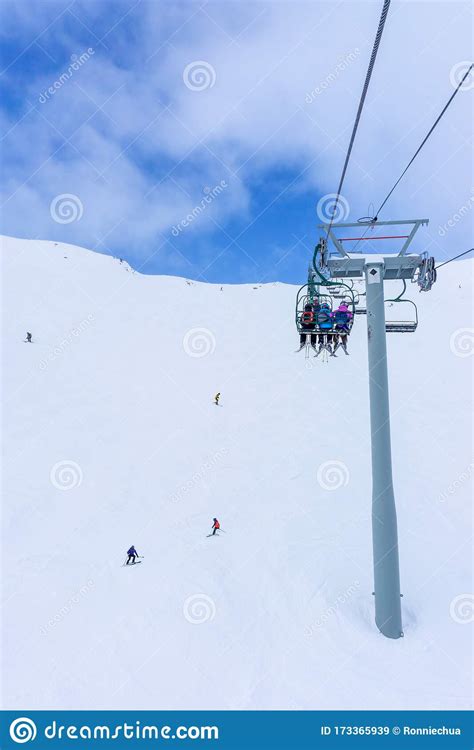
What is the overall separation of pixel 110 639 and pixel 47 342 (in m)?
22.7

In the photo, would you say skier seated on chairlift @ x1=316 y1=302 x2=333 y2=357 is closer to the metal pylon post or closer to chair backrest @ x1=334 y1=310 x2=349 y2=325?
chair backrest @ x1=334 y1=310 x2=349 y2=325

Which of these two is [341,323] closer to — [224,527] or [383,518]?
[383,518]

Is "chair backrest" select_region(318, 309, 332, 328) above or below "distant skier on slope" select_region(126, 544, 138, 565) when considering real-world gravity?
above

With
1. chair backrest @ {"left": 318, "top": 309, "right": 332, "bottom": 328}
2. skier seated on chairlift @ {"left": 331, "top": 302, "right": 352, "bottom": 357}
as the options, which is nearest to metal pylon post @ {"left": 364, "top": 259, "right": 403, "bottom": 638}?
skier seated on chairlift @ {"left": 331, "top": 302, "right": 352, "bottom": 357}

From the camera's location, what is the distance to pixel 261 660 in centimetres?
870

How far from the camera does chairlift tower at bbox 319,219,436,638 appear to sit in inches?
359

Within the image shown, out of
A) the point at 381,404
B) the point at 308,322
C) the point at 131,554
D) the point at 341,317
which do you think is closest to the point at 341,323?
the point at 341,317

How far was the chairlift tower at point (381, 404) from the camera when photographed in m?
9.12

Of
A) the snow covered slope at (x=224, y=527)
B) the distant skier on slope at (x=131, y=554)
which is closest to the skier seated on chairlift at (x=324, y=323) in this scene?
→ the snow covered slope at (x=224, y=527)

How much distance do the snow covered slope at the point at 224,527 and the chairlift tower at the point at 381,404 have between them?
35.7 inches

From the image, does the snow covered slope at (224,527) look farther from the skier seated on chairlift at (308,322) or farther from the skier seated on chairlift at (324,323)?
the skier seated on chairlift at (308,322)

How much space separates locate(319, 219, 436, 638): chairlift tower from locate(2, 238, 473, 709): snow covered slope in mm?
906

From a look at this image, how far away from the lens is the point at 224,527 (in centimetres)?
1342
